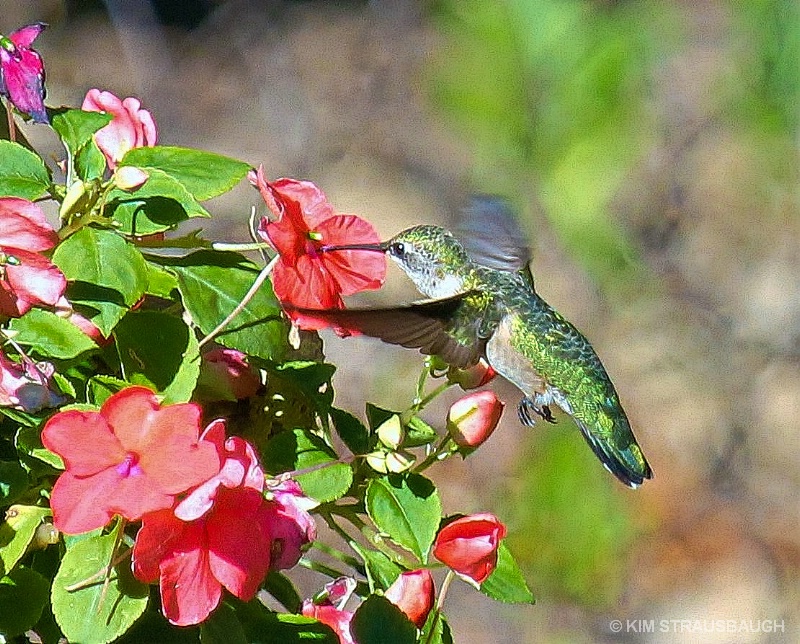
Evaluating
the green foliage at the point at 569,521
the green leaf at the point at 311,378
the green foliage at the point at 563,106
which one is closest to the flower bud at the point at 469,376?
the green leaf at the point at 311,378

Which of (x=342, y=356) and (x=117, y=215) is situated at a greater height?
(x=117, y=215)

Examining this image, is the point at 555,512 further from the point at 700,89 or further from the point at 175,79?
the point at 175,79

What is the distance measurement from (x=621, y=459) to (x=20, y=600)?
1.97 ft

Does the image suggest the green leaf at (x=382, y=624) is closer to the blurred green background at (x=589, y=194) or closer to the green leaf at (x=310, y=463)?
the green leaf at (x=310, y=463)

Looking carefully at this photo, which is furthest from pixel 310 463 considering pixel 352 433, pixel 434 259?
pixel 434 259

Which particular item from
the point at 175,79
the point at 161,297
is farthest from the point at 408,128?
the point at 161,297

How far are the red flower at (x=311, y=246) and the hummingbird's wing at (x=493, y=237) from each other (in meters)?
0.25

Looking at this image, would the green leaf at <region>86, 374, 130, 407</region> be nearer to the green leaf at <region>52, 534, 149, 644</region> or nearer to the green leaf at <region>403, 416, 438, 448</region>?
the green leaf at <region>52, 534, 149, 644</region>

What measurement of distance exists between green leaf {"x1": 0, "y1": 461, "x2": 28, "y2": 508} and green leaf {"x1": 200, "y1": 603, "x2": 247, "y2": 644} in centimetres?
13

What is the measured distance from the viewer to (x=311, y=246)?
81 cm

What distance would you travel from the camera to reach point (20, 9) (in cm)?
263

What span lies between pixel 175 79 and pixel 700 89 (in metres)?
1.08

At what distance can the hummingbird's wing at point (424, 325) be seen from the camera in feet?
2.59

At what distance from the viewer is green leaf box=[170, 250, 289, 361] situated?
2.41 feet
